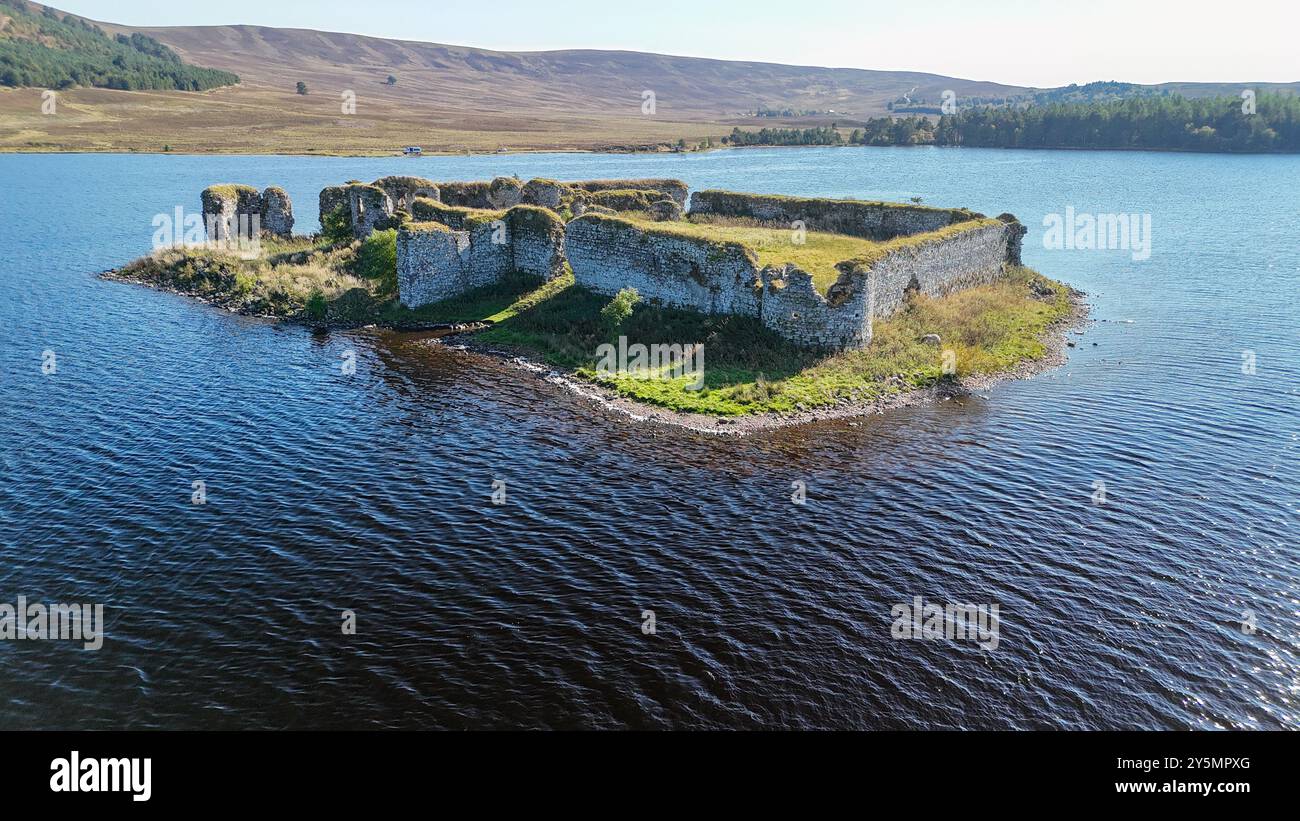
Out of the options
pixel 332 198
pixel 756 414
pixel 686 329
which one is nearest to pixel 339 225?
pixel 332 198

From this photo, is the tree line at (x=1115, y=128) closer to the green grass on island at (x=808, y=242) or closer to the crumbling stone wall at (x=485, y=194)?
the green grass on island at (x=808, y=242)

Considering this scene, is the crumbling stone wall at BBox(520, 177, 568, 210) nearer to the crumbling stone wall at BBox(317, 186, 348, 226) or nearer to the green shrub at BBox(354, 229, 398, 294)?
the green shrub at BBox(354, 229, 398, 294)

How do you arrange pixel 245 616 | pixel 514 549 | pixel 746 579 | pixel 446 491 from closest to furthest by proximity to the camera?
pixel 245 616 → pixel 746 579 → pixel 514 549 → pixel 446 491

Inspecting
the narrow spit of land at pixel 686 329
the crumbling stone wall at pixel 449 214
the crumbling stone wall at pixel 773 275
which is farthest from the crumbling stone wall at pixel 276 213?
the crumbling stone wall at pixel 773 275
